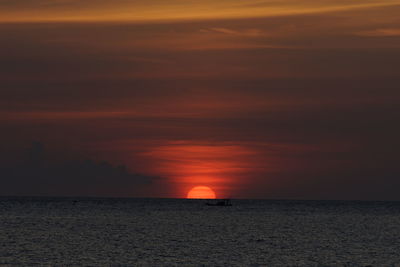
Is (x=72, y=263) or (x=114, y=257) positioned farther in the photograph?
(x=114, y=257)

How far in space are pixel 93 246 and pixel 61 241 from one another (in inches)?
433

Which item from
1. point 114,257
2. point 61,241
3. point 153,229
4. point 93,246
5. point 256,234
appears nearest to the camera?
point 114,257


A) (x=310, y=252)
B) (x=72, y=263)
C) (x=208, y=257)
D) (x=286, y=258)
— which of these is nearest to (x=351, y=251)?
(x=310, y=252)

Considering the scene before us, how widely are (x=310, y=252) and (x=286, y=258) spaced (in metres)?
9.50

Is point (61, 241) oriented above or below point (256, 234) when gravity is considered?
below

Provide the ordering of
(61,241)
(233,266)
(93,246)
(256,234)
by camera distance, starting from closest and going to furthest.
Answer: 1. (233,266)
2. (93,246)
3. (61,241)
4. (256,234)

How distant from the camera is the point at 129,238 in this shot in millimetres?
124438

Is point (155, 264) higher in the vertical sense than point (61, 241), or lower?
lower

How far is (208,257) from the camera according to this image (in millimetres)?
95250

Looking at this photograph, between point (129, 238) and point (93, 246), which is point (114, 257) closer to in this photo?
point (93, 246)

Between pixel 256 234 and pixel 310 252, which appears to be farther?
pixel 256 234

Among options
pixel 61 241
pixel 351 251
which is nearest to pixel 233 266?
pixel 351 251

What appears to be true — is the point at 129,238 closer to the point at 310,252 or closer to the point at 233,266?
the point at 310,252

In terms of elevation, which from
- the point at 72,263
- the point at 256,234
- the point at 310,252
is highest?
the point at 256,234
